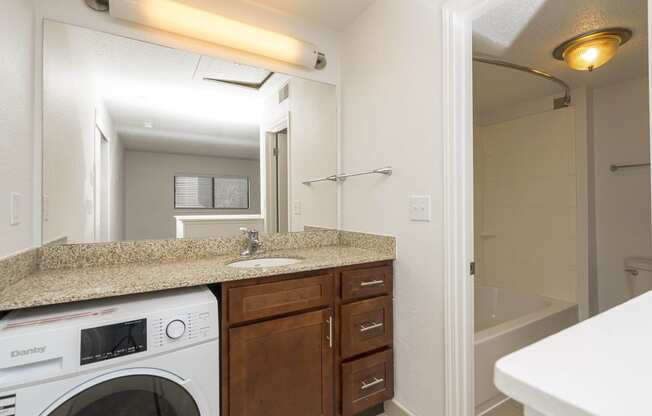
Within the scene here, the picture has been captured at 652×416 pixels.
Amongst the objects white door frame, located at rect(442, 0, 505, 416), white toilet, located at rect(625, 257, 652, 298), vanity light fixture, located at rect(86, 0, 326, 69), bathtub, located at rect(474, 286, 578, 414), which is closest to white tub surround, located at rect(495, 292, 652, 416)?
white door frame, located at rect(442, 0, 505, 416)

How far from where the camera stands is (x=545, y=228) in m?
2.81

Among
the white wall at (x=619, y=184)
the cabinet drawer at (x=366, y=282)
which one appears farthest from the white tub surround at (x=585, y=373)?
the white wall at (x=619, y=184)

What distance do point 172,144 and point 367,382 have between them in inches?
66.7

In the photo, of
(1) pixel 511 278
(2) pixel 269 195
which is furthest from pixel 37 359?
(1) pixel 511 278

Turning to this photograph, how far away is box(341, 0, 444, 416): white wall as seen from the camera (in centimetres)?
144

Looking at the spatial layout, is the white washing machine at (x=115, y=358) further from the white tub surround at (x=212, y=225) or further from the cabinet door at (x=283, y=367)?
the white tub surround at (x=212, y=225)

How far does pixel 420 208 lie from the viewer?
1.51 meters

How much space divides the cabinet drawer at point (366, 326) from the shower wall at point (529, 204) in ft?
6.59

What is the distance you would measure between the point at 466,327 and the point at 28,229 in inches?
75.4

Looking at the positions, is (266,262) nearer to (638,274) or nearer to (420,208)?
(420,208)

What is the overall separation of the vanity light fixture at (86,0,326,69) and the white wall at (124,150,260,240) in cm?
67

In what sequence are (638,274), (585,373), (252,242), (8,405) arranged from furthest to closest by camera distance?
(638,274), (252,242), (8,405), (585,373)

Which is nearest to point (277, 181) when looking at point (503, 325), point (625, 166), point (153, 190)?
point (153, 190)

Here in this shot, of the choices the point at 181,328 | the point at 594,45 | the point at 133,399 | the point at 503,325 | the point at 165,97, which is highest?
the point at 594,45
